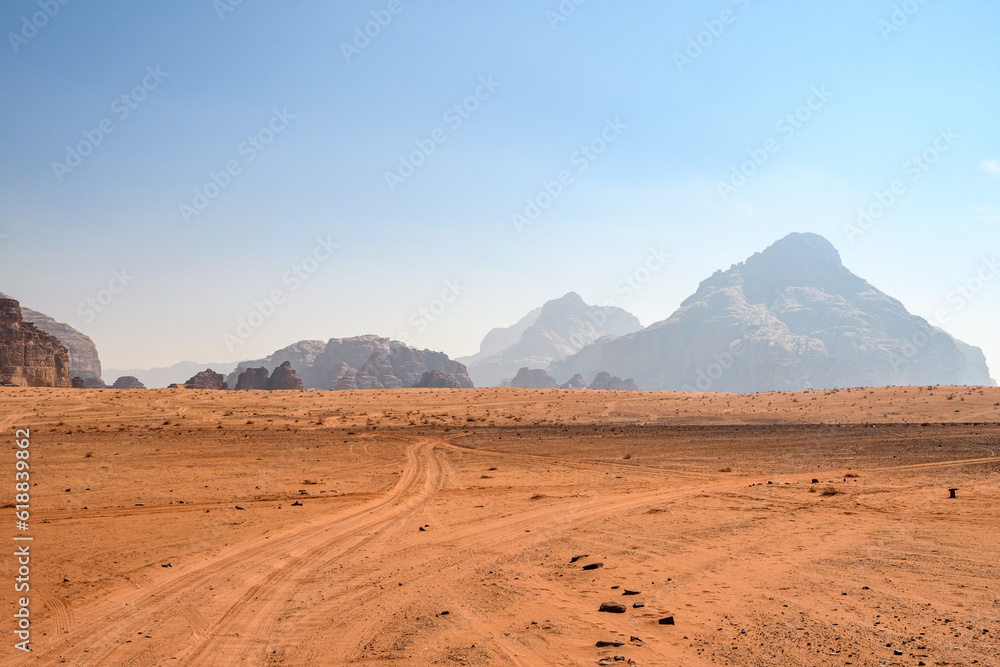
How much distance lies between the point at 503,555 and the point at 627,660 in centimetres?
494

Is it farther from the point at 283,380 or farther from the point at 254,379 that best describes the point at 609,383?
the point at 254,379

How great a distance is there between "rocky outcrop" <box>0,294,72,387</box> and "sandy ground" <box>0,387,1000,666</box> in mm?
88668

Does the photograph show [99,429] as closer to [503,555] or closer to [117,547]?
[117,547]

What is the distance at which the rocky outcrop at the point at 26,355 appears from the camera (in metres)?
95.4

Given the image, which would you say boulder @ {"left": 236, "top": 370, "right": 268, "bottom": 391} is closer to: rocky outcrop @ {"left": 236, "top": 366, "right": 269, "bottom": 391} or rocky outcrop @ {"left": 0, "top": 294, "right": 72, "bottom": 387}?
rocky outcrop @ {"left": 236, "top": 366, "right": 269, "bottom": 391}

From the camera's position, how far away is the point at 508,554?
11.4 metres

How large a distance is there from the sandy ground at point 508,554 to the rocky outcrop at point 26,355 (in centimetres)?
8867

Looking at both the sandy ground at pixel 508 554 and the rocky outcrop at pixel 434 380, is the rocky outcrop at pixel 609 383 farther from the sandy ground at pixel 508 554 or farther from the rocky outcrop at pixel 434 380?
the sandy ground at pixel 508 554

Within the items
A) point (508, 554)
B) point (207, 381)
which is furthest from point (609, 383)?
point (508, 554)

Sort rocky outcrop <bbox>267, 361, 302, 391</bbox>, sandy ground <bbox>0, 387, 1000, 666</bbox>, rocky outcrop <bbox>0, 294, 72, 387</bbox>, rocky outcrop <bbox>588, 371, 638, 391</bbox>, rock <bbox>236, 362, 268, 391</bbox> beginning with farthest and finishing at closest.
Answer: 1. rocky outcrop <bbox>588, 371, 638, 391</bbox>
2. rock <bbox>236, 362, 268, 391</bbox>
3. rocky outcrop <bbox>267, 361, 302, 391</bbox>
4. rocky outcrop <bbox>0, 294, 72, 387</bbox>
5. sandy ground <bbox>0, 387, 1000, 666</bbox>

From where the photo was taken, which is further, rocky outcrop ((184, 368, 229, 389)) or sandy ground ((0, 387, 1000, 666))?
rocky outcrop ((184, 368, 229, 389))

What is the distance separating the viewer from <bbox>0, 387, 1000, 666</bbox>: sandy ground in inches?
285

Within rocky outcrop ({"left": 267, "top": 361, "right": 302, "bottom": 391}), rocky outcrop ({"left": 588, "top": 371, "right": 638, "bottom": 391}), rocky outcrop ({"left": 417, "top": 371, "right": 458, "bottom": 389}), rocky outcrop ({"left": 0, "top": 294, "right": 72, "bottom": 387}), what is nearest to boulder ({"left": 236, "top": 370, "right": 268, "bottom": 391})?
rocky outcrop ({"left": 267, "top": 361, "right": 302, "bottom": 391})

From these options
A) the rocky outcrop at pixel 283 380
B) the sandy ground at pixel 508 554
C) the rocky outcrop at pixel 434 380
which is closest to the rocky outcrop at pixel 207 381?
the rocky outcrop at pixel 283 380
